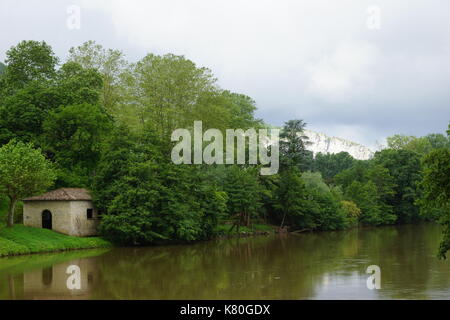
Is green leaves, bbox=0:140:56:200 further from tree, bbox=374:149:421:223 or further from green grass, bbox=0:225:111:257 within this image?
tree, bbox=374:149:421:223

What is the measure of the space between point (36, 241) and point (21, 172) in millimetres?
4421

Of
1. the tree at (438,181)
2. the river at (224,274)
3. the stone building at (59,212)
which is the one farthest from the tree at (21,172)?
the tree at (438,181)

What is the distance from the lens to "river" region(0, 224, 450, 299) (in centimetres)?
1878

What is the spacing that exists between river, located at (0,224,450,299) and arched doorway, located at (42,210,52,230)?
15.2ft

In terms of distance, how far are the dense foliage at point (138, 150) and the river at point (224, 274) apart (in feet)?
12.5

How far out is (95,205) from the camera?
37781mm

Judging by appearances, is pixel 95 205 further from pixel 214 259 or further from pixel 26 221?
pixel 214 259

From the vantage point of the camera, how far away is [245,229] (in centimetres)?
5216

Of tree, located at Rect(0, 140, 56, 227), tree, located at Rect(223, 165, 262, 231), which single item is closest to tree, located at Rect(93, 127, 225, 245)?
tree, located at Rect(0, 140, 56, 227)

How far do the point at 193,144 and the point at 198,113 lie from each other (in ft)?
12.6

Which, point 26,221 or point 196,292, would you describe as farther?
point 26,221

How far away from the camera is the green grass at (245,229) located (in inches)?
1921

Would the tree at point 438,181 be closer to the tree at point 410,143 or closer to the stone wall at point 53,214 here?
the stone wall at point 53,214
